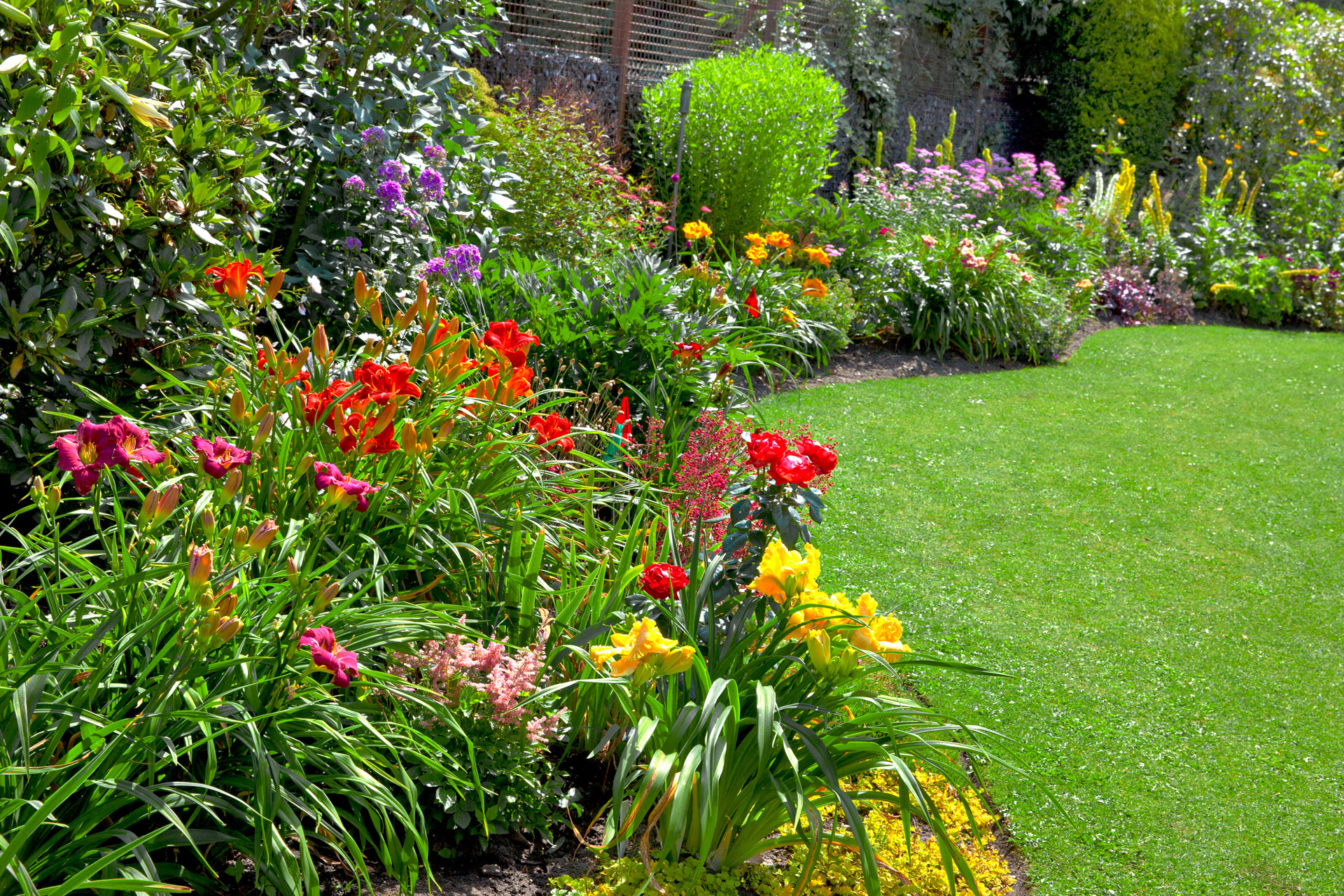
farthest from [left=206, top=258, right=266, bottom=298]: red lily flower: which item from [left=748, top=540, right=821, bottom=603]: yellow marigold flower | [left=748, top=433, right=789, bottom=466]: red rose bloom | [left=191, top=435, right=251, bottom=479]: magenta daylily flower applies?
[left=748, top=540, right=821, bottom=603]: yellow marigold flower

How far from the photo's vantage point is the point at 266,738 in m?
1.76

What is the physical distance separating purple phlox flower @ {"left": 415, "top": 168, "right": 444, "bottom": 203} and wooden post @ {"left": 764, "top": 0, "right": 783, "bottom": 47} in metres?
7.32

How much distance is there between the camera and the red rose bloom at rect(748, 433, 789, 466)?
228 centimetres

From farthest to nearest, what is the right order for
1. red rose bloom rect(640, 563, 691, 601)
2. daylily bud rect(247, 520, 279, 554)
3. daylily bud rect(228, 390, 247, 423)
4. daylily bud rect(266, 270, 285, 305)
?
daylily bud rect(266, 270, 285, 305)
red rose bloom rect(640, 563, 691, 601)
daylily bud rect(228, 390, 247, 423)
daylily bud rect(247, 520, 279, 554)

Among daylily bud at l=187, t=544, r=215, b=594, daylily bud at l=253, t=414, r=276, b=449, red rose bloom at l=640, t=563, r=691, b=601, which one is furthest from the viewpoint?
red rose bloom at l=640, t=563, r=691, b=601

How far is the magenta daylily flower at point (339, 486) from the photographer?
1962 millimetres

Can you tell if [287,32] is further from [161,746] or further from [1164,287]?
[1164,287]

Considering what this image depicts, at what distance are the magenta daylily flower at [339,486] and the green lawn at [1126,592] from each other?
196 cm

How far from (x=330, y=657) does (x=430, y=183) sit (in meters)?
2.88

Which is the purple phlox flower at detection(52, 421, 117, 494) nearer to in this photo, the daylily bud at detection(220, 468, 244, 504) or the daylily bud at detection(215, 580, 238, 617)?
the daylily bud at detection(220, 468, 244, 504)

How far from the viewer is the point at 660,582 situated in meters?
2.19

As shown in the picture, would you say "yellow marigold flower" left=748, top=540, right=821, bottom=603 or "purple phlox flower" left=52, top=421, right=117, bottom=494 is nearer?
"purple phlox flower" left=52, top=421, right=117, bottom=494

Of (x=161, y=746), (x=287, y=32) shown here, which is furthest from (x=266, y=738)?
(x=287, y=32)

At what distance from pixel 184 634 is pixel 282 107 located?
288 centimetres
